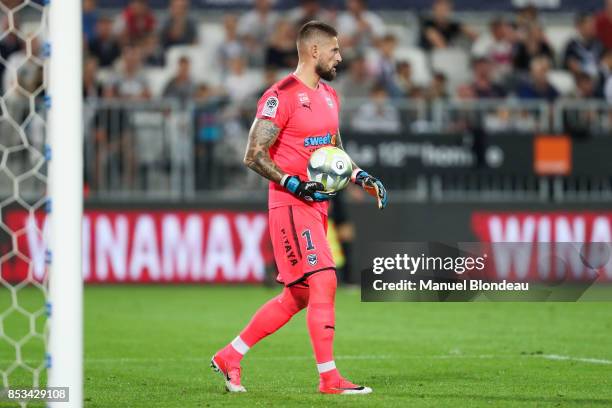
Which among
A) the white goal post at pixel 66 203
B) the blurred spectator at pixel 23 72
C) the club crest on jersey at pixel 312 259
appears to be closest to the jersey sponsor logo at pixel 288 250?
the club crest on jersey at pixel 312 259

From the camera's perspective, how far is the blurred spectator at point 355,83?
63.6 feet

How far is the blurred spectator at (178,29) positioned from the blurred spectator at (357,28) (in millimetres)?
2574

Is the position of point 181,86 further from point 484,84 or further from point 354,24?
point 484,84

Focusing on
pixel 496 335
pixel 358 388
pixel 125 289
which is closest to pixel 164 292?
pixel 125 289

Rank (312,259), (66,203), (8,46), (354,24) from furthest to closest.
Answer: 1. (354,24)
2. (8,46)
3. (312,259)
4. (66,203)

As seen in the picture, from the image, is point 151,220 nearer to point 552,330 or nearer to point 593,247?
point 552,330

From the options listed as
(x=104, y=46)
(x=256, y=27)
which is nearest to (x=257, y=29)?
(x=256, y=27)

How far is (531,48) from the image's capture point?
21.0 meters

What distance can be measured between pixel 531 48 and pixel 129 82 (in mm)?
7004

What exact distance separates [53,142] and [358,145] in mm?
12557

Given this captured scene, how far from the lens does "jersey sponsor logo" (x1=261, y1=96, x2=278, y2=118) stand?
25.7 ft

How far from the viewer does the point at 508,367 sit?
9.20 meters

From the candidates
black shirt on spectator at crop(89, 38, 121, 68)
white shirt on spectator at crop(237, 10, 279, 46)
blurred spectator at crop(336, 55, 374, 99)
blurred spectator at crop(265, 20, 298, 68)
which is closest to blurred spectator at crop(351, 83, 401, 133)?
blurred spectator at crop(336, 55, 374, 99)

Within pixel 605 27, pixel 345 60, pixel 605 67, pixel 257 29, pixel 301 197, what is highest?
pixel 605 27
